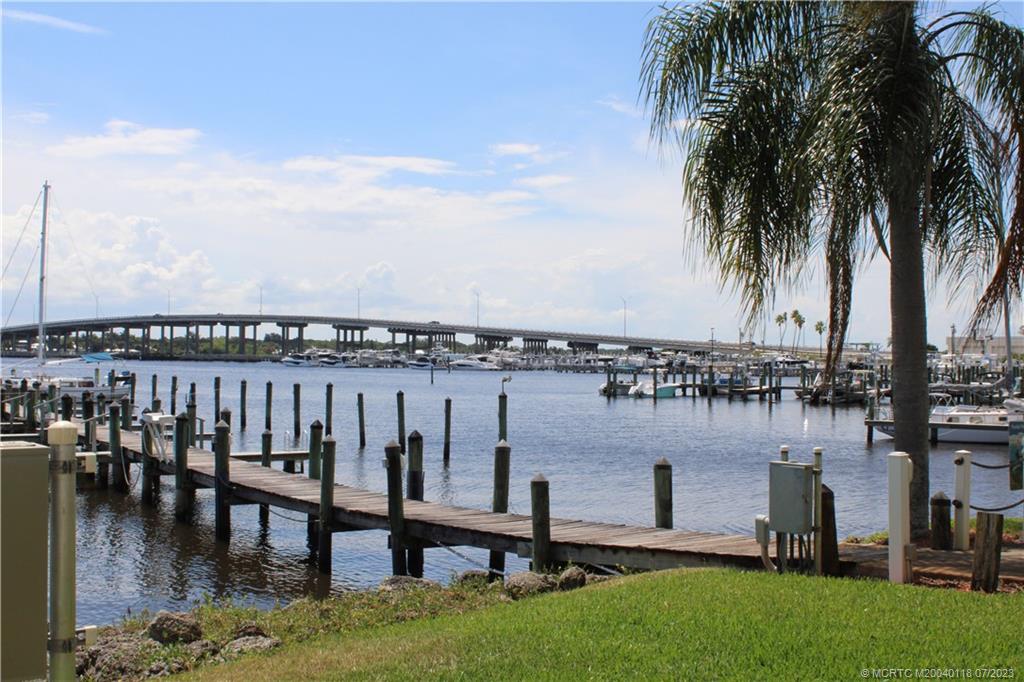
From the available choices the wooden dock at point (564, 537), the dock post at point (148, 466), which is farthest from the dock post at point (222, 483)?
the dock post at point (148, 466)

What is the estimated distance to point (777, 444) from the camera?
4650 centimetres

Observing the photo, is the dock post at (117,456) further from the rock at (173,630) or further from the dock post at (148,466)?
the rock at (173,630)

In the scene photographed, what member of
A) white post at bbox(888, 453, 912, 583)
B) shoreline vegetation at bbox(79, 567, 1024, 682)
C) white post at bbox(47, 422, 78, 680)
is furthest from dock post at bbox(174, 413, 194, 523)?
white post at bbox(47, 422, 78, 680)

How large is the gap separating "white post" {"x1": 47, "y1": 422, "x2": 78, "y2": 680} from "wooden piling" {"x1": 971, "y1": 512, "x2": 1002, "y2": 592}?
731cm

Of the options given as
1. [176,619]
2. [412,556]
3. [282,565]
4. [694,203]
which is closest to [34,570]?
[176,619]

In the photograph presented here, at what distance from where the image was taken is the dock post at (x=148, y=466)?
82.1 feet

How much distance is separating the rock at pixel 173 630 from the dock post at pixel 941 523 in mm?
7977

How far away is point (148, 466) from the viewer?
25125mm

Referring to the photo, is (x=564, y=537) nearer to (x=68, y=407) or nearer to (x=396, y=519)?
(x=396, y=519)

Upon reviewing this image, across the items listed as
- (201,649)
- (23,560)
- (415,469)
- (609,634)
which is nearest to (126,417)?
(415,469)

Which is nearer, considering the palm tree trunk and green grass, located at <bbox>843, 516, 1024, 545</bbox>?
the palm tree trunk

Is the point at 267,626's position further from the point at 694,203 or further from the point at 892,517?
the point at 694,203

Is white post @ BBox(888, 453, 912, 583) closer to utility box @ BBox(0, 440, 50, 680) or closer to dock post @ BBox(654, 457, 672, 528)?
dock post @ BBox(654, 457, 672, 528)

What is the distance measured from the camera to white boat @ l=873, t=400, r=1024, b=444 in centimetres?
4203
